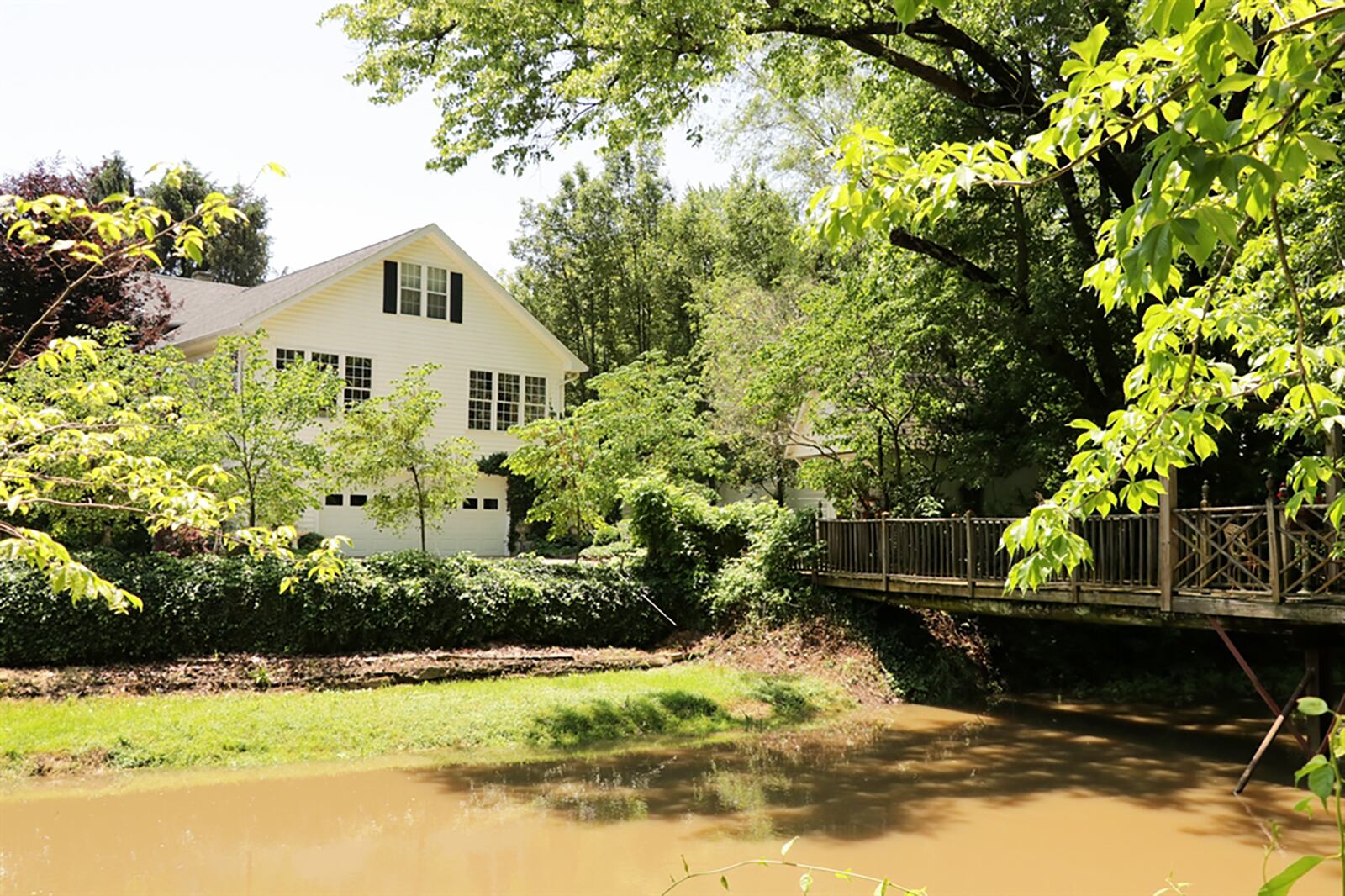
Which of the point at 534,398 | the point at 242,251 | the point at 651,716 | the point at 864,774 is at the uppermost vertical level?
the point at 242,251

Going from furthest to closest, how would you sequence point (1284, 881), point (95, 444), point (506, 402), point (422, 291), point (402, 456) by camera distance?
point (506, 402)
point (422, 291)
point (402, 456)
point (95, 444)
point (1284, 881)

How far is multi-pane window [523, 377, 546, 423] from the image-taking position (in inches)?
1198

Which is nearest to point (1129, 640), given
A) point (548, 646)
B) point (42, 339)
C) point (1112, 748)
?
point (1112, 748)

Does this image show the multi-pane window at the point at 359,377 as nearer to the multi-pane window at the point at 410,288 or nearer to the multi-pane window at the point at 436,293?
the multi-pane window at the point at 410,288

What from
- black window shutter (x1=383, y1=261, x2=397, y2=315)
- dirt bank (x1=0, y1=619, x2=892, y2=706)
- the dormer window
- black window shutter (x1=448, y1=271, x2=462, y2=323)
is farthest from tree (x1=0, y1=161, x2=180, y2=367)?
dirt bank (x1=0, y1=619, x2=892, y2=706)

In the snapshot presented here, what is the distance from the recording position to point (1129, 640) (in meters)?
18.2

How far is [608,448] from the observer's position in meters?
20.8

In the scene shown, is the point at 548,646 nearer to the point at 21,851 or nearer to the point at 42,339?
the point at 21,851

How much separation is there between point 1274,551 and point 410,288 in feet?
75.4

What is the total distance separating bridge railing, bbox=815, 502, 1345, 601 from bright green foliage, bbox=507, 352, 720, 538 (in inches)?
220

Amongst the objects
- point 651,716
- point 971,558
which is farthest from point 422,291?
point 971,558

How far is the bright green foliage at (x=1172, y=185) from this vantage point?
196cm

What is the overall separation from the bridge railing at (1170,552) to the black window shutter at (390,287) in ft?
53.3

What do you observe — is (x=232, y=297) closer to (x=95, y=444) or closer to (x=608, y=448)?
(x=608, y=448)
